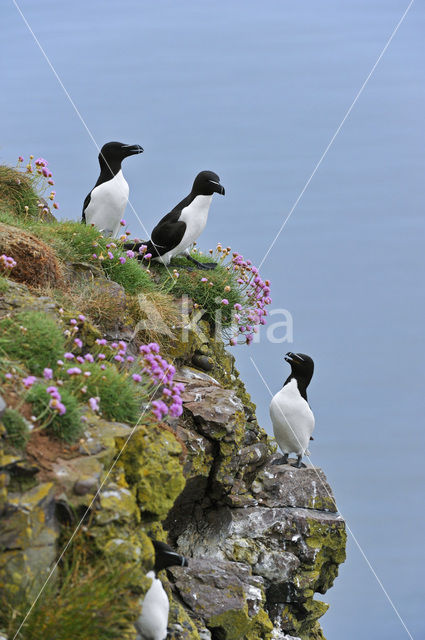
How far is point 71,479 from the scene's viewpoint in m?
7.41

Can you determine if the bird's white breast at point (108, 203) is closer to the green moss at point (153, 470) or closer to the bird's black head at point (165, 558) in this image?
the green moss at point (153, 470)

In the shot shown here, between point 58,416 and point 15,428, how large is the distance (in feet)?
1.53

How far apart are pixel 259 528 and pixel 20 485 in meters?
5.61

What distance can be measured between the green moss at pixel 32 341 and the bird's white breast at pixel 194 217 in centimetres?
489

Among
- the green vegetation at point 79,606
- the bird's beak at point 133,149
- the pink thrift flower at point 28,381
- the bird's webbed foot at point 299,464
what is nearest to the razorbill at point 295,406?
the bird's webbed foot at point 299,464

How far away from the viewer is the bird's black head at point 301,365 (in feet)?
42.1

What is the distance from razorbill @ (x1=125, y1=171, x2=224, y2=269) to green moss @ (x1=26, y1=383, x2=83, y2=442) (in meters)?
5.96

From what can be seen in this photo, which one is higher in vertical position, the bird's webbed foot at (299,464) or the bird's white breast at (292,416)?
the bird's white breast at (292,416)

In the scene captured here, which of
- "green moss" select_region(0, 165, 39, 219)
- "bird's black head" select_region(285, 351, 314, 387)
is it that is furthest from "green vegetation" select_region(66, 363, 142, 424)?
"green moss" select_region(0, 165, 39, 219)

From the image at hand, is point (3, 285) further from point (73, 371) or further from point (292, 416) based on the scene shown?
point (292, 416)

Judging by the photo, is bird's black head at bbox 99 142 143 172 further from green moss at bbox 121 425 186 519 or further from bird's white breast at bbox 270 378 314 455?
green moss at bbox 121 425 186 519

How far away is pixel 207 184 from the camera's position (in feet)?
44.5

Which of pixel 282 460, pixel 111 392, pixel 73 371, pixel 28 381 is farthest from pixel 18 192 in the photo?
pixel 28 381

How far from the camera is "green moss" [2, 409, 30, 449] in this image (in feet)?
24.4
